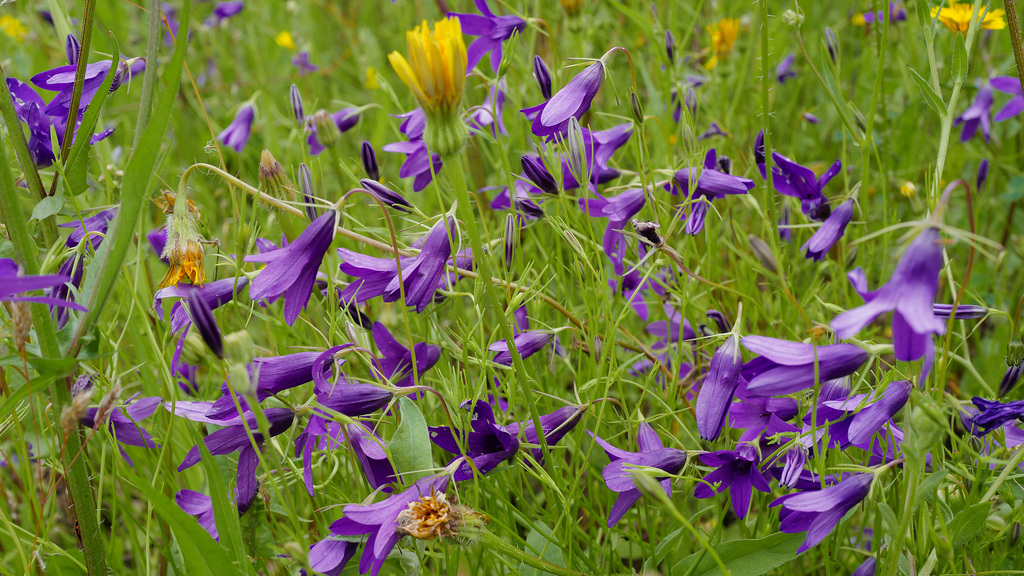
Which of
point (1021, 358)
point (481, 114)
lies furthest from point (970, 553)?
point (481, 114)

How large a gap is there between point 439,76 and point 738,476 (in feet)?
2.06

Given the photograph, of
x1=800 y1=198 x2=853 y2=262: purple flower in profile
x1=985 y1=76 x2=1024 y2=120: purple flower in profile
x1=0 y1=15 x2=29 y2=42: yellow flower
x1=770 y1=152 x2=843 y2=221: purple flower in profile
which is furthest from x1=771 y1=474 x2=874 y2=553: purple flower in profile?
x1=0 y1=15 x2=29 y2=42: yellow flower

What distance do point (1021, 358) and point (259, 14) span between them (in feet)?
11.7

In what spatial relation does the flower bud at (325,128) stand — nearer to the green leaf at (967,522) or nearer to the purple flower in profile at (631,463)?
the purple flower in profile at (631,463)

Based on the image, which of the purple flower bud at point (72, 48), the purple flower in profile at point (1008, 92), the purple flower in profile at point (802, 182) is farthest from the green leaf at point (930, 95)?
the purple flower bud at point (72, 48)

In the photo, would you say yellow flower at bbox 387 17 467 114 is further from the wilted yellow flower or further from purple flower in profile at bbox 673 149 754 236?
purple flower in profile at bbox 673 149 754 236

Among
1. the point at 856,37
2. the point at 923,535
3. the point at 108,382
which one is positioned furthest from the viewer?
the point at 856,37

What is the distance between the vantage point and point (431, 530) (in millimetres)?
754

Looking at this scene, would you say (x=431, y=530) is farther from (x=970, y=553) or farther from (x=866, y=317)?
(x=970, y=553)

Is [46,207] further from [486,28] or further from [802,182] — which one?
[802,182]

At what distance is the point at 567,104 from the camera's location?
1.11m

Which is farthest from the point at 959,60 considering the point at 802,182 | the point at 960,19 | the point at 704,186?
the point at 960,19

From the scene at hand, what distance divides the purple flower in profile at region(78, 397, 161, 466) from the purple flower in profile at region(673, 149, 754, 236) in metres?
0.83

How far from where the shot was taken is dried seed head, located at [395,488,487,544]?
0.76 metres
